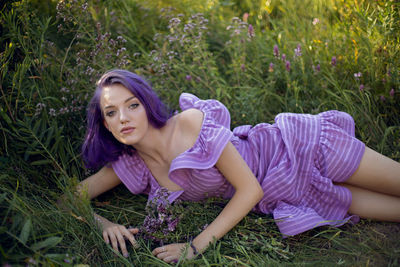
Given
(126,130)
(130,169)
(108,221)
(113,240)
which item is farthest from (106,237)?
(126,130)

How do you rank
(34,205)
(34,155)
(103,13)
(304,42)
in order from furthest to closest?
(304,42) → (103,13) → (34,155) → (34,205)

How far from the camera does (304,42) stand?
3.49 metres

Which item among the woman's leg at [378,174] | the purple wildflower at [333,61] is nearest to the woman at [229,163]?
the woman's leg at [378,174]

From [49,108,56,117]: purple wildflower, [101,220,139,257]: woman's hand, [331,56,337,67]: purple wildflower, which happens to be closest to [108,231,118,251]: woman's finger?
[101,220,139,257]: woman's hand

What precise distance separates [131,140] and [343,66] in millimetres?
1955

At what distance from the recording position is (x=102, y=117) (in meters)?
2.27

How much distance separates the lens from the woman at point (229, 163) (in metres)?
2.07

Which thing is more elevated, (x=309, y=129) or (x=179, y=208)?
(x=309, y=129)

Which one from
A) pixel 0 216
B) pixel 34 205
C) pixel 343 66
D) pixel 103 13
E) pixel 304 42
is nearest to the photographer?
pixel 0 216

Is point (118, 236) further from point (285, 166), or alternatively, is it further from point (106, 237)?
point (285, 166)

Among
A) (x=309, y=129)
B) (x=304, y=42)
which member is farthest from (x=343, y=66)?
(x=309, y=129)

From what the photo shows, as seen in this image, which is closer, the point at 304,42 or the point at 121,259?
the point at 121,259

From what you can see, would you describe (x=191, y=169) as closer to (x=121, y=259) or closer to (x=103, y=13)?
(x=121, y=259)

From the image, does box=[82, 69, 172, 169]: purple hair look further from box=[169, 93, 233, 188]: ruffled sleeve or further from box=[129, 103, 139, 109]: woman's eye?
box=[169, 93, 233, 188]: ruffled sleeve
